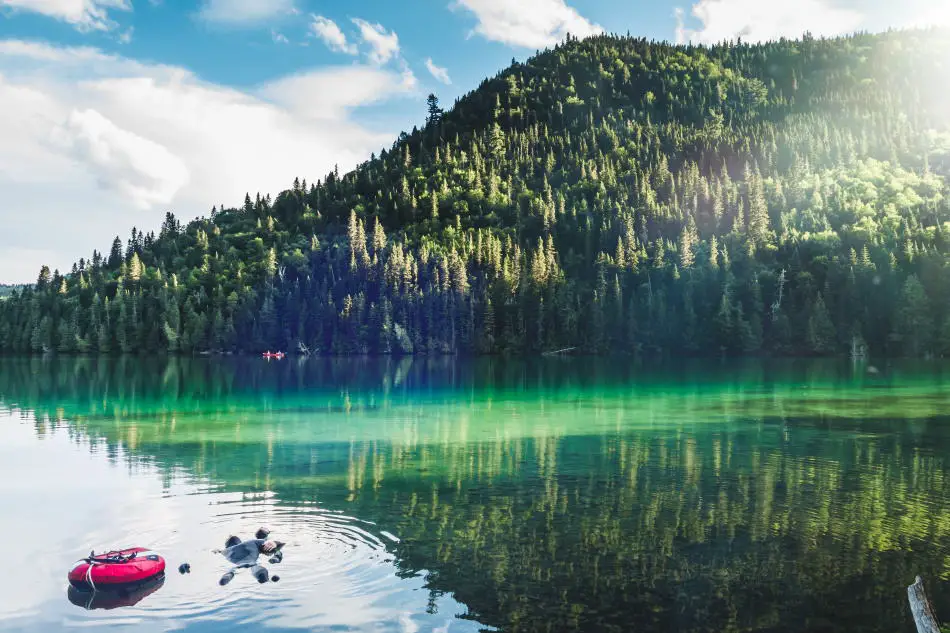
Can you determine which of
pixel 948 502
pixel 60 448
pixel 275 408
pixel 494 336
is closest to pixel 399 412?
pixel 275 408

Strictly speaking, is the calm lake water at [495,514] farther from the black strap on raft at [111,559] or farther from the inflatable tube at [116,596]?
the black strap on raft at [111,559]

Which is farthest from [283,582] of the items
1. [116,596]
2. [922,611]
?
[922,611]

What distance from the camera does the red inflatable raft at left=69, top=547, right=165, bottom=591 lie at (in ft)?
70.1

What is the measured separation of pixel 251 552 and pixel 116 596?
3.79m

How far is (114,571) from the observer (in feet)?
70.1

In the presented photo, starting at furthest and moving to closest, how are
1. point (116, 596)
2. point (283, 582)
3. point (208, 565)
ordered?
point (208, 565), point (283, 582), point (116, 596)

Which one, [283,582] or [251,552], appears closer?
[283,582]

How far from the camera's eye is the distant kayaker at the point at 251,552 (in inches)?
893

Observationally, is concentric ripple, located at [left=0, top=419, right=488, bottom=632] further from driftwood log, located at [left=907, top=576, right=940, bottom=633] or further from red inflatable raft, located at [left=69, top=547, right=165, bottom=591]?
driftwood log, located at [left=907, top=576, right=940, bottom=633]

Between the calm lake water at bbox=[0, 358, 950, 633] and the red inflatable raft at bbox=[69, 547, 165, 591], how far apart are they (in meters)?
0.49

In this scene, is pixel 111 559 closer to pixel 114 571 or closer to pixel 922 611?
pixel 114 571

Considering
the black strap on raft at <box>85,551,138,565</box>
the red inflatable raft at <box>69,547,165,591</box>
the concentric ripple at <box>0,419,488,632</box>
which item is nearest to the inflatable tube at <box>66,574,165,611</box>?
the red inflatable raft at <box>69,547,165,591</box>

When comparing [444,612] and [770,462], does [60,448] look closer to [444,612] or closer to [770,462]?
[444,612]

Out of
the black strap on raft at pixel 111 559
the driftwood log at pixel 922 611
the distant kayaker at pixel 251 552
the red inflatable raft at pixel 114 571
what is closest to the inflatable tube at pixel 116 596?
the red inflatable raft at pixel 114 571
